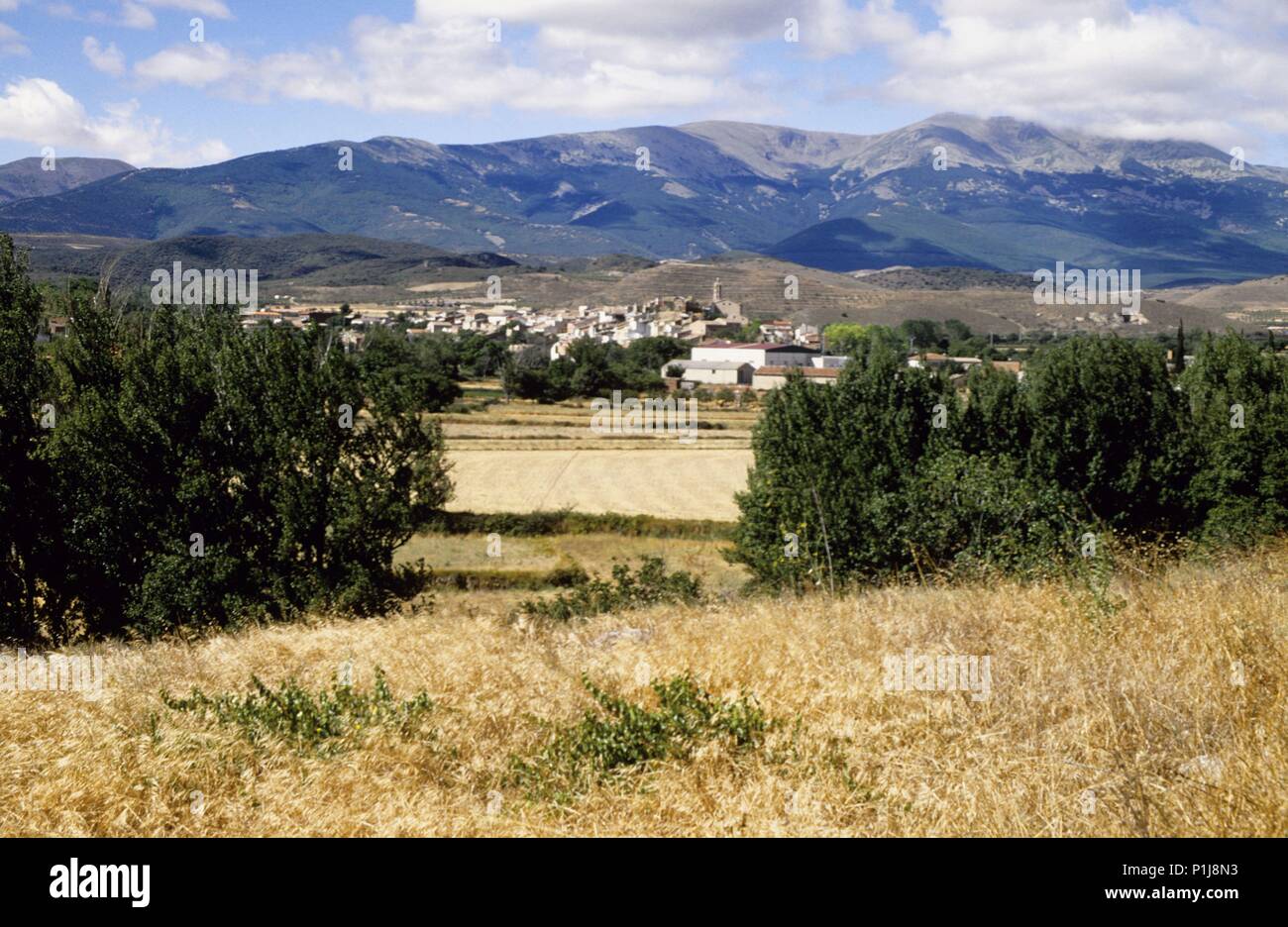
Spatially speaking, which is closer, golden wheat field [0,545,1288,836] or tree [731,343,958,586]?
golden wheat field [0,545,1288,836]

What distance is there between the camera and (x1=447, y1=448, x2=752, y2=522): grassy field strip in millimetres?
41469

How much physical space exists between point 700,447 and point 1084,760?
54.9 metres

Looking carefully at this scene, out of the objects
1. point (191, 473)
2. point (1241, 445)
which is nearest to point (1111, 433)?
point (1241, 445)

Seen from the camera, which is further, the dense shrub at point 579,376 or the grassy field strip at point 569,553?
the dense shrub at point 579,376

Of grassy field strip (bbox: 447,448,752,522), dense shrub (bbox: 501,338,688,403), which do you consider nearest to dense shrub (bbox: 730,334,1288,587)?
grassy field strip (bbox: 447,448,752,522)

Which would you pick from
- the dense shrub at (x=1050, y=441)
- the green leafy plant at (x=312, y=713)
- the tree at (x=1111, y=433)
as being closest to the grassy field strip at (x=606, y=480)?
the dense shrub at (x=1050, y=441)

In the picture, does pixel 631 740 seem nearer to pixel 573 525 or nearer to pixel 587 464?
pixel 573 525

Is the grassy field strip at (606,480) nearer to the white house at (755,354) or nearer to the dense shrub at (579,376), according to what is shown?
the dense shrub at (579,376)

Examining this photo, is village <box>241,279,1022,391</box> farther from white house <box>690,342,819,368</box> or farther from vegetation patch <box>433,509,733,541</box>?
vegetation patch <box>433,509,733,541</box>

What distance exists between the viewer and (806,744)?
455cm

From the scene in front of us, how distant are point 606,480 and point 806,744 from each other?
143ft

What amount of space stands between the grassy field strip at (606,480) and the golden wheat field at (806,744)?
104ft

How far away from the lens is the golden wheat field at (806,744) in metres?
3.83

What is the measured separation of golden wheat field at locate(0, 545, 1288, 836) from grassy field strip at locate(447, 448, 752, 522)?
31753mm
